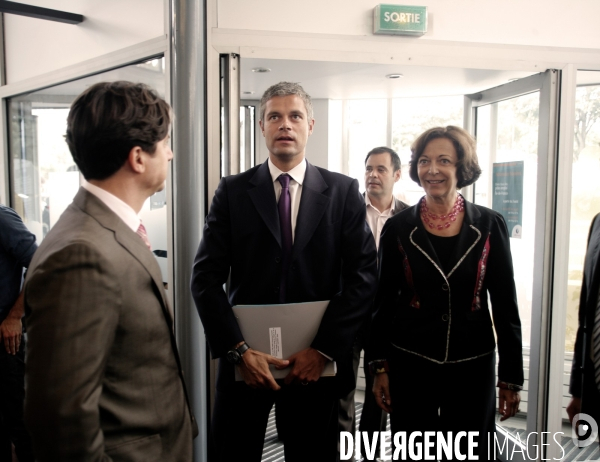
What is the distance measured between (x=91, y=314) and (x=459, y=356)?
1.38 meters

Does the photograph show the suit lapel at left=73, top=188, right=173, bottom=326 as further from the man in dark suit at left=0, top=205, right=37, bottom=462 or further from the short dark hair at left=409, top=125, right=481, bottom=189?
the man in dark suit at left=0, top=205, right=37, bottom=462

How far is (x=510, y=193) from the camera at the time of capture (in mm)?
2684

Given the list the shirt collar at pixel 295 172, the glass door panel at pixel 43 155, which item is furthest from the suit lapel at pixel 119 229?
the glass door panel at pixel 43 155

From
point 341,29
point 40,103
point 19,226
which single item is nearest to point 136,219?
point 341,29

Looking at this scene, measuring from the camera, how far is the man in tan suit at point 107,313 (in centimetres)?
86

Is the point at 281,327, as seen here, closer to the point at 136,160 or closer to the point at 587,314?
the point at 136,160

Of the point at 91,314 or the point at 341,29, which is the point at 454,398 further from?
the point at 341,29

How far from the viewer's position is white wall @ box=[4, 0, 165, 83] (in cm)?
223

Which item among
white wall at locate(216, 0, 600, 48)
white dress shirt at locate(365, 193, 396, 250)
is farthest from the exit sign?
white dress shirt at locate(365, 193, 396, 250)

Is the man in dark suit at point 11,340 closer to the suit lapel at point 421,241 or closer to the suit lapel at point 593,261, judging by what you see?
the suit lapel at point 421,241

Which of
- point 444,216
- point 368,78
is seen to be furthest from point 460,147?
point 368,78

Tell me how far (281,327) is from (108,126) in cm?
95

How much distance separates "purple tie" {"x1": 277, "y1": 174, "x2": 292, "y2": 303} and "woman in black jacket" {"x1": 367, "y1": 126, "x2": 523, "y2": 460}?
44 centimetres

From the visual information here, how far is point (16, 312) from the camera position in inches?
96.5
